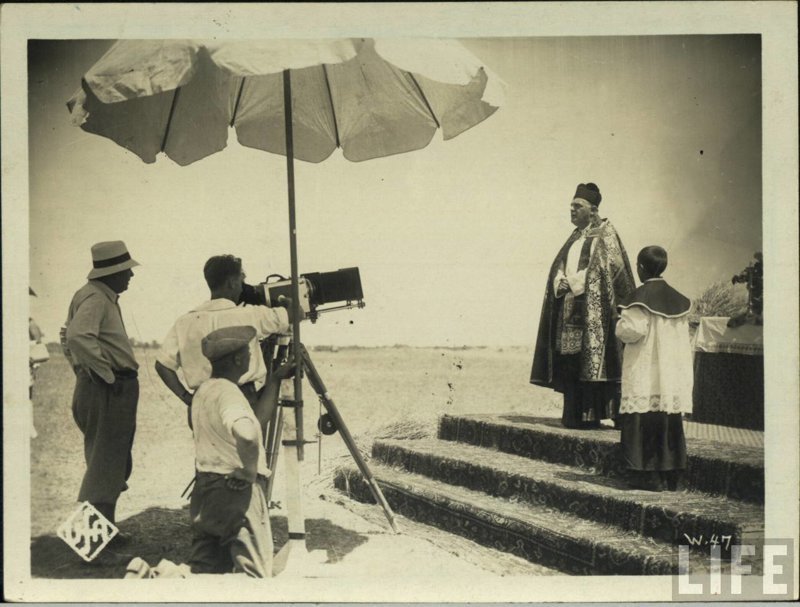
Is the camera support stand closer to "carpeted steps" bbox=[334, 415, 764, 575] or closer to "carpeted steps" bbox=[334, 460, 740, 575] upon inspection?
"carpeted steps" bbox=[334, 460, 740, 575]

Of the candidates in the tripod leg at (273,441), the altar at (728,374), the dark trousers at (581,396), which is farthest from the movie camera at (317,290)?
the altar at (728,374)

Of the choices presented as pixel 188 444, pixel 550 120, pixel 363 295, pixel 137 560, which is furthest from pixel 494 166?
pixel 137 560

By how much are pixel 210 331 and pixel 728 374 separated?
132 inches

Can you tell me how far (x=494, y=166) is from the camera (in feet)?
20.2

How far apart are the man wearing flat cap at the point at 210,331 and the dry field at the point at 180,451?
0.25 meters

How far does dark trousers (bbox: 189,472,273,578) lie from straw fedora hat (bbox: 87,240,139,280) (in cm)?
134

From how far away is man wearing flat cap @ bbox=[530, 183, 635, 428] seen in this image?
6215 millimetres

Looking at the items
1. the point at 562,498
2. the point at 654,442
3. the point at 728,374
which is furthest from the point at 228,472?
the point at 728,374

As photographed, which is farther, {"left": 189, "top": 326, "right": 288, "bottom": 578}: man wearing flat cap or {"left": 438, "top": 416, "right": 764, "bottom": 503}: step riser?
{"left": 438, "top": 416, "right": 764, "bottom": 503}: step riser

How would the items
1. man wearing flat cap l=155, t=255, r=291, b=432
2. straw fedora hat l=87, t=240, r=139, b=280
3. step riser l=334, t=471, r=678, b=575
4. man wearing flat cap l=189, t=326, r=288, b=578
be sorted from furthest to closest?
straw fedora hat l=87, t=240, r=139, b=280 → man wearing flat cap l=155, t=255, r=291, b=432 → step riser l=334, t=471, r=678, b=575 → man wearing flat cap l=189, t=326, r=288, b=578

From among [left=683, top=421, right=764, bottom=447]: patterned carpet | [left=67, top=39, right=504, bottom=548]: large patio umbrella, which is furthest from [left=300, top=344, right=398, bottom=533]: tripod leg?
[left=683, top=421, right=764, bottom=447]: patterned carpet

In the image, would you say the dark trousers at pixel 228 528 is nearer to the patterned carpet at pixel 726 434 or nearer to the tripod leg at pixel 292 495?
the tripod leg at pixel 292 495

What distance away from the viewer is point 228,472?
5258 millimetres

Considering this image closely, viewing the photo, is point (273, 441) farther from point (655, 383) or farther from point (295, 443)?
point (655, 383)
